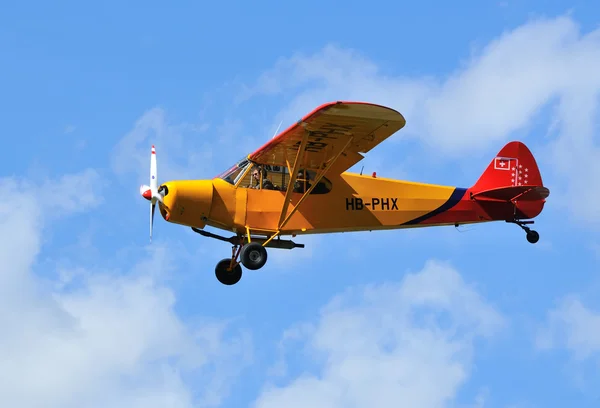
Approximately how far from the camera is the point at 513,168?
22.1 metres

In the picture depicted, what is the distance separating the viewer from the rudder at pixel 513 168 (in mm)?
21891

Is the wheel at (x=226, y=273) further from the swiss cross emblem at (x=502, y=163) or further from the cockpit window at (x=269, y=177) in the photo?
the swiss cross emblem at (x=502, y=163)

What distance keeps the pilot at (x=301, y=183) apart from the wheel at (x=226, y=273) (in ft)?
6.00

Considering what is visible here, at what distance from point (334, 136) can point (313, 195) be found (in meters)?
1.48

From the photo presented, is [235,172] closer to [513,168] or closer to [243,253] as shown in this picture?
[243,253]

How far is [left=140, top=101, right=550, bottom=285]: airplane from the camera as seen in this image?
18.6m

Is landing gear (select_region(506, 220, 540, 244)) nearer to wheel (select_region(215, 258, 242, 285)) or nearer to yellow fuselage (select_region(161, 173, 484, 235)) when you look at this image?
yellow fuselage (select_region(161, 173, 484, 235))

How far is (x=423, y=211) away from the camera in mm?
20844

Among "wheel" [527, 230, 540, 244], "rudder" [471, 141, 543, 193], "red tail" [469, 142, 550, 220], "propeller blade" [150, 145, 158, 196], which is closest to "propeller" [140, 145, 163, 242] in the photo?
"propeller blade" [150, 145, 158, 196]

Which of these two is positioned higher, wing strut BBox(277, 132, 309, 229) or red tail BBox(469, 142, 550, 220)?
red tail BBox(469, 142, 550, 220)

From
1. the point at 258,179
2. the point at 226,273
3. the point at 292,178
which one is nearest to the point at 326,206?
the point at 292,178

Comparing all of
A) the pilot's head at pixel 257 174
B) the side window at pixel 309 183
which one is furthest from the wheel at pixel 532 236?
the pilot's head at pixel 257 174

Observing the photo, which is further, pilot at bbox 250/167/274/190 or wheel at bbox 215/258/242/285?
wheel at bbox 215/258/242/285

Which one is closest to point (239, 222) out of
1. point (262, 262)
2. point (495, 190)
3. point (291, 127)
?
point (262, 262)
